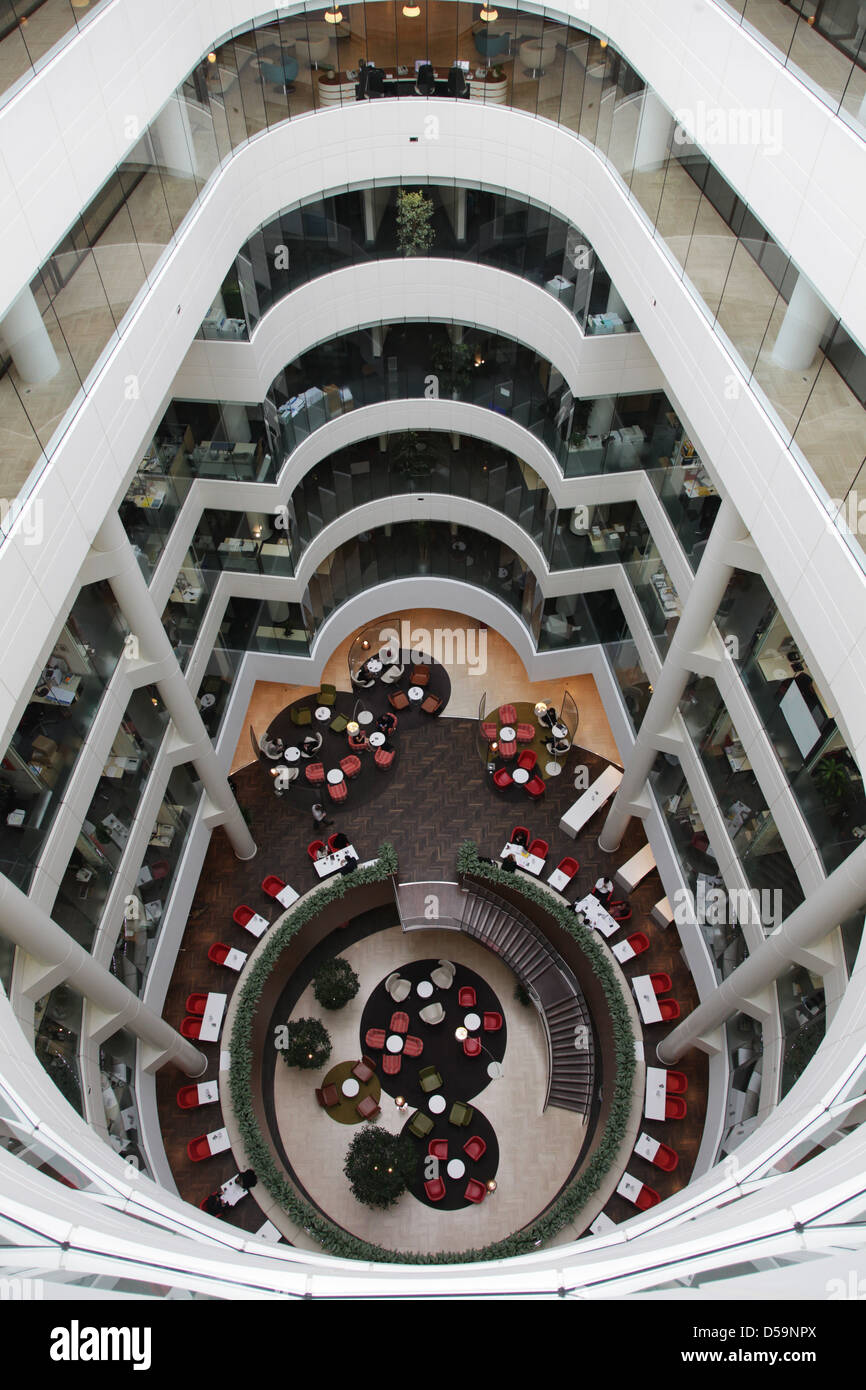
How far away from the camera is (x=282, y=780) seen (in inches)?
832

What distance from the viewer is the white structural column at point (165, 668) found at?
12344 mm

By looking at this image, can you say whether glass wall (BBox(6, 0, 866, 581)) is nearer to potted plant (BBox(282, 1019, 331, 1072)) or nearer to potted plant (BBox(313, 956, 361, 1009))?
potted plant (BBox(313, 956, 361, 1009))

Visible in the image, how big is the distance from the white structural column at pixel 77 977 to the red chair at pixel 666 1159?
8.89 meters

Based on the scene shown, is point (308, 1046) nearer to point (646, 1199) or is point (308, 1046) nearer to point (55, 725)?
point (646, 1199)

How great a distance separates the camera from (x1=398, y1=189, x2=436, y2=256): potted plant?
16906 millimetres

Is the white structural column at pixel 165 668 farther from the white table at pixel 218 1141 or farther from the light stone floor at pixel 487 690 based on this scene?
the white table at pixel 218 1141

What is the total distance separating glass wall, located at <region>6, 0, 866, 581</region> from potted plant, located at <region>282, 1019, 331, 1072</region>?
11207mm

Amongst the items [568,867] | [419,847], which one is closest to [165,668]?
[419,847]

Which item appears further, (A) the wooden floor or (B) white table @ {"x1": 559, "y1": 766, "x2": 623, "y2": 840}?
(B) white table @ {"x1": 559, "y1": 766, "x2": 623, "y2": 840}

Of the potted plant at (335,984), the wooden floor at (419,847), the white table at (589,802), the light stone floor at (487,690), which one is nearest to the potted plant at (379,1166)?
the wooden floor at (419,847)

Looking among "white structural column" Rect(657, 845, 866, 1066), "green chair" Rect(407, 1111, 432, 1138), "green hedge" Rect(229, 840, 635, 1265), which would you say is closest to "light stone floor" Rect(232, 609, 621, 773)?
"green hedge" Rect(229, 840, 635, 1265)
